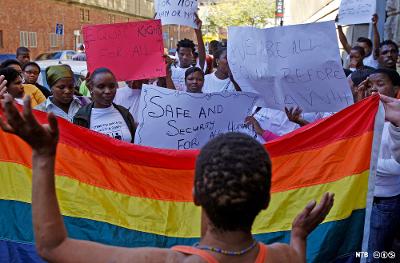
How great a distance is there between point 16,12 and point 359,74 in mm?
26350

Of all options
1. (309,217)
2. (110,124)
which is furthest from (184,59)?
(309,217)

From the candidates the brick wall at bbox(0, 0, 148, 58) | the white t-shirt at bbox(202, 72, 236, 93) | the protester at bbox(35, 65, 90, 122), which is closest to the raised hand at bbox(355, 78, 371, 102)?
the white t-shirt at bbox(202, 72, 236, 93)

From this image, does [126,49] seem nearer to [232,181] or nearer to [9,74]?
[9,74]

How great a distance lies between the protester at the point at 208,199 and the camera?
1.40 meters

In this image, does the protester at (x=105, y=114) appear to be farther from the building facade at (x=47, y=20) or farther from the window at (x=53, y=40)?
the window at (x=53, y=40)

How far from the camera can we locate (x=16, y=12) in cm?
2733

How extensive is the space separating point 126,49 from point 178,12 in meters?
1.55

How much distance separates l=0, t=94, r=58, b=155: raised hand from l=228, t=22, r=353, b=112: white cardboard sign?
256 centimetres

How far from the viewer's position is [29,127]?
1410mm

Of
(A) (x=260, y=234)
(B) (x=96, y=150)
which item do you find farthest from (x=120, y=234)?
(A) (x=260, y=234)

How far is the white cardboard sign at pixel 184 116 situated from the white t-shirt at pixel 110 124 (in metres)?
0.22

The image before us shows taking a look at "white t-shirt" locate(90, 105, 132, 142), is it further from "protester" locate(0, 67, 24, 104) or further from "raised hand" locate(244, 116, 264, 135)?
"protester" locate(0, 67, 24, 104)

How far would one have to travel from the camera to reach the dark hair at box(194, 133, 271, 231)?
140cm

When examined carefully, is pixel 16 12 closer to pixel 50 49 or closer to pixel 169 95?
pixel 50 49
